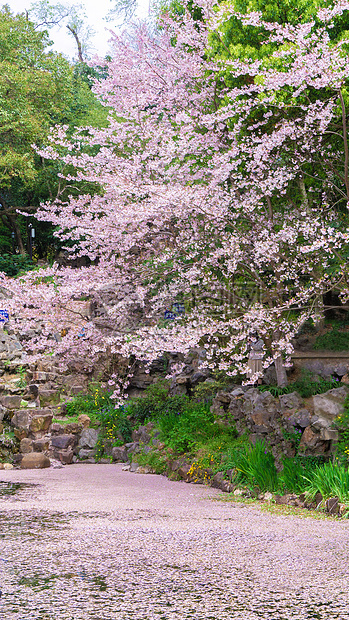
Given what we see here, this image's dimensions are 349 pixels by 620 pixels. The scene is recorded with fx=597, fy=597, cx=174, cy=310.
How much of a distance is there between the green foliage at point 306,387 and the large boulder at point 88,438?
15.2 ft

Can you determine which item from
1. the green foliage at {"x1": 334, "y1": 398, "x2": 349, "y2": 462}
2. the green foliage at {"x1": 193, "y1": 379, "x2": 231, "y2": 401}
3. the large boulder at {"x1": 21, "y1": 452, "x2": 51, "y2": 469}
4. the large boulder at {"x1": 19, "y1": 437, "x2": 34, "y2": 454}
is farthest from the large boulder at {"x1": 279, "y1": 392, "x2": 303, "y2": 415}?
the large boulder at {"x1": 19, "y1": 437, "x2": 34, "y2": 454}

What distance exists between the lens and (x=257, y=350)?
43.2ft

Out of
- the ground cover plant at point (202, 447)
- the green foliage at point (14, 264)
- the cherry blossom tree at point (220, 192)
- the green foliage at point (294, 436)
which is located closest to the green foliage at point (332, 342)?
the cherry blossom tree at point (220, 192)

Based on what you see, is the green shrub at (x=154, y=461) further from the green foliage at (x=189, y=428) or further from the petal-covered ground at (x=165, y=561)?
the petal-covered ground at (x=165, y=561)

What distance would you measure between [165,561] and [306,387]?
780cm

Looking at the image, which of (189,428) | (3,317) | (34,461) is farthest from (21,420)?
(3,317)

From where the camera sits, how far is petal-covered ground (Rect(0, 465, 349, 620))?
156 inches

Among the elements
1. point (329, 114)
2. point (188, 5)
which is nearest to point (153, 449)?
point (329, 114)

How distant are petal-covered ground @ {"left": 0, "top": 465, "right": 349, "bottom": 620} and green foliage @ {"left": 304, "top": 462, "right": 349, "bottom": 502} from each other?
0.73 metres

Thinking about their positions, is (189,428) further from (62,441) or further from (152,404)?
(62,441)

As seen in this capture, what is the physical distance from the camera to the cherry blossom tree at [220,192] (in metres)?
9.03

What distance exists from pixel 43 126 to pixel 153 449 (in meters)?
21.6

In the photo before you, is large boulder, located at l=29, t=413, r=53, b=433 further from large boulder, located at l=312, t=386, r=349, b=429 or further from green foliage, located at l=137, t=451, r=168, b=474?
large boulder, located at l=312, t=386, r=349, b=429

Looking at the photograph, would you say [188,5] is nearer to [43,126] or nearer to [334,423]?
[334,423]
